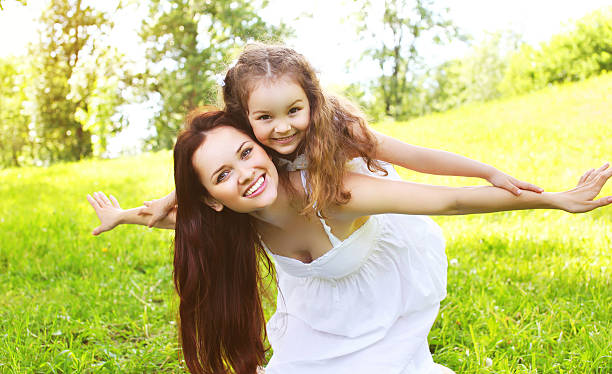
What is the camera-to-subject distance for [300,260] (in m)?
2.61

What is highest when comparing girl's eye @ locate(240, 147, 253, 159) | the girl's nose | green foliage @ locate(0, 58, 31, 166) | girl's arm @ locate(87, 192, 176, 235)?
the girl's nose

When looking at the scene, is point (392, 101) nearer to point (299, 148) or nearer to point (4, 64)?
Result: point (4, 64)

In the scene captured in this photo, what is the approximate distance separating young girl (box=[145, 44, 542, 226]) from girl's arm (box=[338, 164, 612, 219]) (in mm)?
54

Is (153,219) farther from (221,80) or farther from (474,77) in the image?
(474,77)

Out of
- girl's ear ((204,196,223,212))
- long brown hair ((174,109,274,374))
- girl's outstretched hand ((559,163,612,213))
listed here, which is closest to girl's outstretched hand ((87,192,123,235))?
long brown hair ((174,109,274,374))

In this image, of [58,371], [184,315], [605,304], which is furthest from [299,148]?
[605,304]

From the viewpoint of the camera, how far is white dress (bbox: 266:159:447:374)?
2498 millimetres

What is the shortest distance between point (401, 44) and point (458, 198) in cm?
2030

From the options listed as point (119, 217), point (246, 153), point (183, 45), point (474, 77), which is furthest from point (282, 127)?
point (474, 77)

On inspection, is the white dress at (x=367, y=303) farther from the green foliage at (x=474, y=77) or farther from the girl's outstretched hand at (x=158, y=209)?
the green foliage at (x=474, y=77)

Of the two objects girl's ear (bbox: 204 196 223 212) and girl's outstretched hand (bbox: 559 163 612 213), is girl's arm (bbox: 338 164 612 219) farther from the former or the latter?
girl's ear (bbox: 204 196 223 212)

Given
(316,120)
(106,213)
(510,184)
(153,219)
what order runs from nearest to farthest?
(510,184)
(316,120)
(153,219)
(106,213)

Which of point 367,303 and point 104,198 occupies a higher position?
point 104,198

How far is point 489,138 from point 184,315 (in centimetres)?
589
